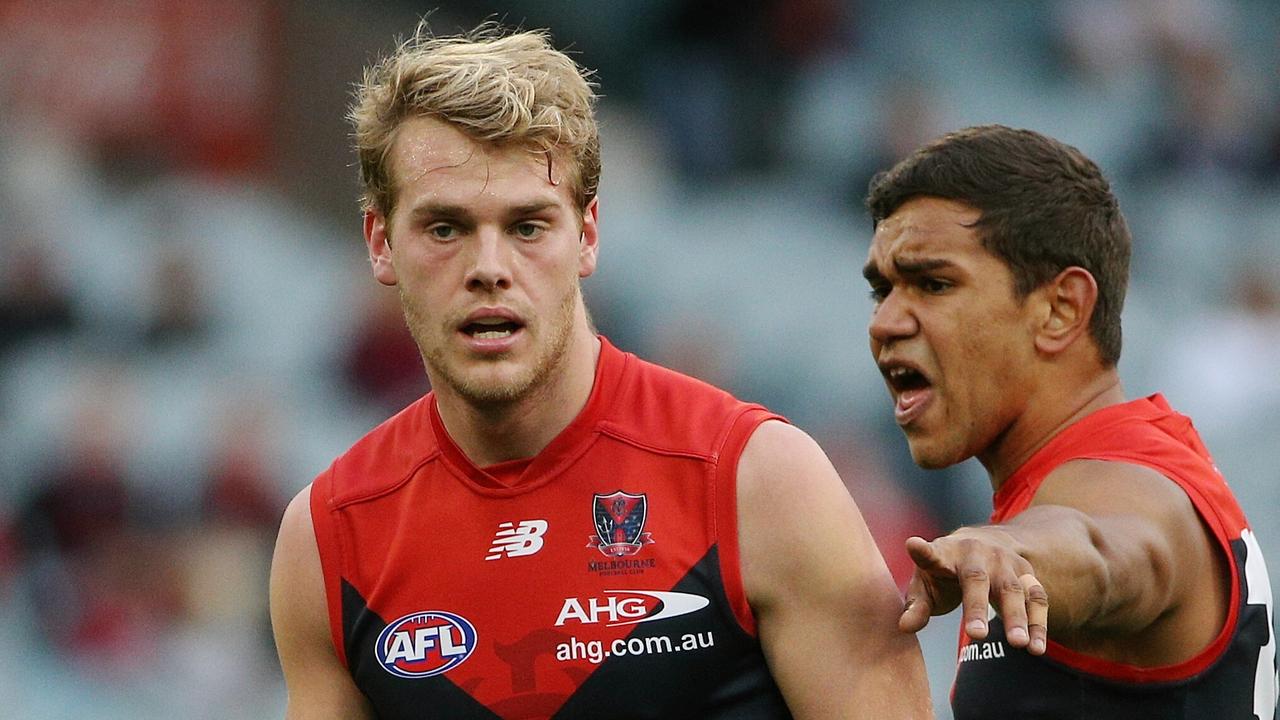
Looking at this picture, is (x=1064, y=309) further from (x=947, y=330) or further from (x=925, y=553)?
(x=925, y=553)

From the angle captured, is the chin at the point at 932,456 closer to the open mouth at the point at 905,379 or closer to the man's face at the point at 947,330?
the man's face at the point at 947,330

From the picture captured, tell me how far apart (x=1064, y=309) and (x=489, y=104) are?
1.37 meters

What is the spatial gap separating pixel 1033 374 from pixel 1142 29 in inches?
347

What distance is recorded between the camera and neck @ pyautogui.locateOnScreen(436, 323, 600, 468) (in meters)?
3.83

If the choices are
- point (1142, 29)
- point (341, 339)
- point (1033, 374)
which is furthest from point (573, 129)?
point (1142, 29)

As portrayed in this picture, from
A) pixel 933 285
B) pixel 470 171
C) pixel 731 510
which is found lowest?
pixel 731 510

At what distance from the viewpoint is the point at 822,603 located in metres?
3.56

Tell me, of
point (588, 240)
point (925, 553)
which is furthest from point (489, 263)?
point (925, 553)

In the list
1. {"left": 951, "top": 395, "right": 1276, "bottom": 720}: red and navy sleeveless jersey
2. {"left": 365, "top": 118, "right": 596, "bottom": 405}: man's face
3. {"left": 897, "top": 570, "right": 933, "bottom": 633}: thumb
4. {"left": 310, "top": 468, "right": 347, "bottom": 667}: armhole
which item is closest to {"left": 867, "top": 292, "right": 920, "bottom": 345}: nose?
{"left": 951, "top": 395, "right": 1276, "bottom": 720}: red and navy sleeveless jersey

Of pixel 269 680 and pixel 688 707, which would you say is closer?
pixel 688 707

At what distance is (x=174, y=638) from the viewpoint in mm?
9438

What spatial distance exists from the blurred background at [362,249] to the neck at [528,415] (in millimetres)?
5704

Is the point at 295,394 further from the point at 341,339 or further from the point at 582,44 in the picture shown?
the point at 582,44

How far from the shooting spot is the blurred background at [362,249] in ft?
31.6
